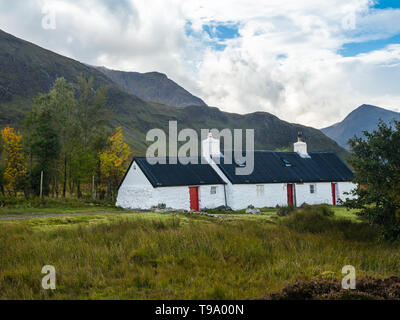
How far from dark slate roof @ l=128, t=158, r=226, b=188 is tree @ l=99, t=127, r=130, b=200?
322 inches

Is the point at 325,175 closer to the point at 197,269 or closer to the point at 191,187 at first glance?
the point at 191,187

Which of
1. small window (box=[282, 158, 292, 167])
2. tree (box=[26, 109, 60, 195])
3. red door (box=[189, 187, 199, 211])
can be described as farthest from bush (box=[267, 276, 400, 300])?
tree (box=[26, 109, 60, 195])

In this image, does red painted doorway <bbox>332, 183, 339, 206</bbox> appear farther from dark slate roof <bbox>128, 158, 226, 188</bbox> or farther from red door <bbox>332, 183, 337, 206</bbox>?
dark slate roof <bbox>128, 158, 226, 188</bbox>

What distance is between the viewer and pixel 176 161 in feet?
116

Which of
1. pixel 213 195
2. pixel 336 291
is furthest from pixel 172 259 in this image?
pixel 213 195

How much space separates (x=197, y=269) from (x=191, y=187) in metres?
23.0

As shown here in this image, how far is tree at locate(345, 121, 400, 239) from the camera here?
617 inches

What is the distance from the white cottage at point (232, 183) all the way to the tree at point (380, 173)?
1733 cm

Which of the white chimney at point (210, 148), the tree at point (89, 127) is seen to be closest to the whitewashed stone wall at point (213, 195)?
the white chimney at point (210, 148)

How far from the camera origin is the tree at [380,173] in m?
15.7

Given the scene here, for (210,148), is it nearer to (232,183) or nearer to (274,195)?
(232,183)

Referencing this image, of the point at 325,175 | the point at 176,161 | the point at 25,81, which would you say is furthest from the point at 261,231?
the point at 25,81

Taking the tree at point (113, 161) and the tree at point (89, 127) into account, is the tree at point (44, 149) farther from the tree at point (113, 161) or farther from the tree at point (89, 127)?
the tree at point (113, 161)

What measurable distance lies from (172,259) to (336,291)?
15.1 feet
